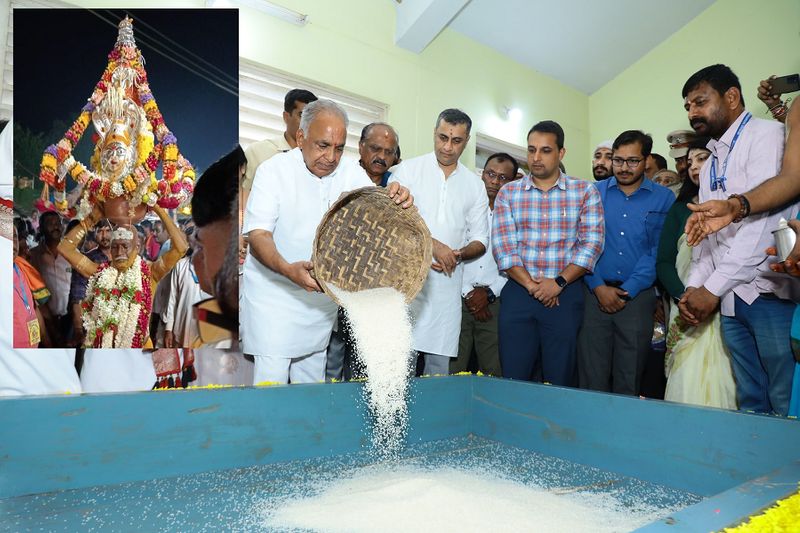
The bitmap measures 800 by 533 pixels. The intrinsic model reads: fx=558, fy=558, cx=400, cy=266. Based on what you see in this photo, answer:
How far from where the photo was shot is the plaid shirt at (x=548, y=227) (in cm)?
258

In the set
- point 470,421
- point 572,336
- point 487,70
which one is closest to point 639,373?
point 572,336

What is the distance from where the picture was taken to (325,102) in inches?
86.8

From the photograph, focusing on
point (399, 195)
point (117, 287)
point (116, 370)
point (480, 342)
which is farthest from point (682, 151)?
point (116, 370)

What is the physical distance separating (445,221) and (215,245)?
3.80 ft

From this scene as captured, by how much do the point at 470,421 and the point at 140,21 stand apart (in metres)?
2.41

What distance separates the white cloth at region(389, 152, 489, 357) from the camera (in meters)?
2.57

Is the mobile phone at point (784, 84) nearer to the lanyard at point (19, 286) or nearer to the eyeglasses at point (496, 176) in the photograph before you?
the eyeglasses at point (496, 176)

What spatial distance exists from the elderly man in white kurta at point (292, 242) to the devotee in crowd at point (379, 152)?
0.63 m

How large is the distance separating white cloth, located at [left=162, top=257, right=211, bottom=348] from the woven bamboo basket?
1.10m

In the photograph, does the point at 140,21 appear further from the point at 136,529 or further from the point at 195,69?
the point at 136,529

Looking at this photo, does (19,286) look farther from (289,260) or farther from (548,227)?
(548,227)

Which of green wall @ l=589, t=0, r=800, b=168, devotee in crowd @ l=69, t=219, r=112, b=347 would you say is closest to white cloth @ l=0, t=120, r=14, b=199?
devotee in crowd @ l=69, t=219, r=112, b=347

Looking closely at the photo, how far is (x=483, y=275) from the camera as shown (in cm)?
290

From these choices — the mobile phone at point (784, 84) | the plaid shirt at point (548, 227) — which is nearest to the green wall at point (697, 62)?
the mobile phone at point (784, 84)
